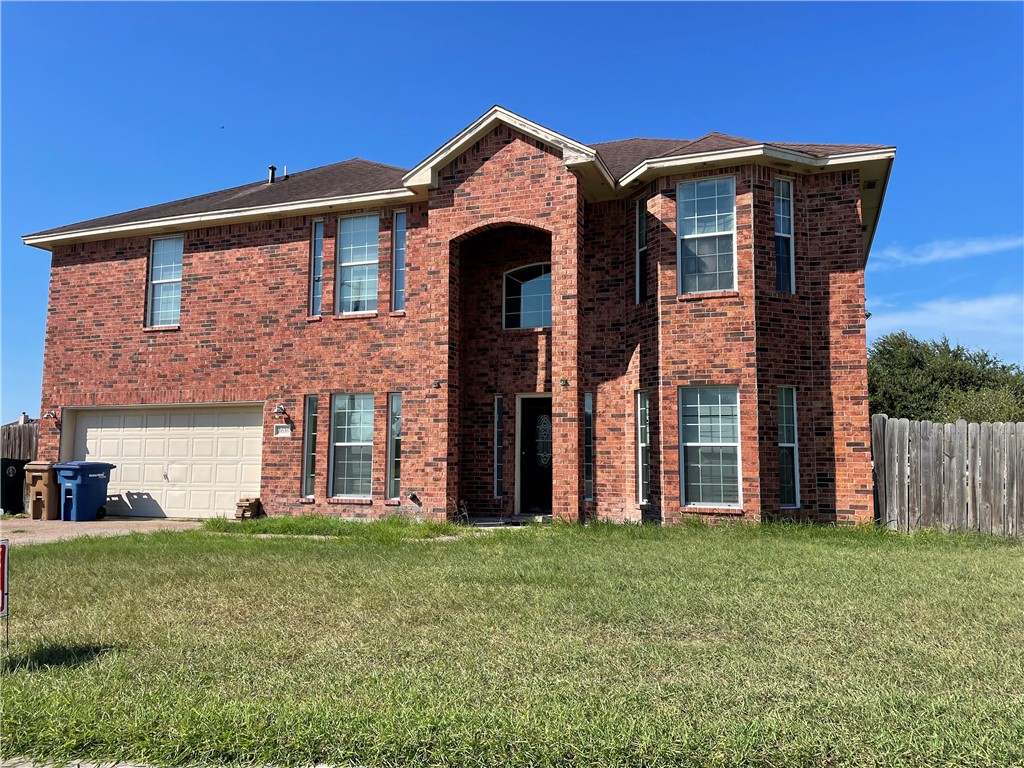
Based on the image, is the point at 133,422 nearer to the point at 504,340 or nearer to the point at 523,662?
the point at 504,340

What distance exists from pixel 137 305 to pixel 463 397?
307 inches

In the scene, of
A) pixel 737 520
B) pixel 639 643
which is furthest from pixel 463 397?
pixel 639 643

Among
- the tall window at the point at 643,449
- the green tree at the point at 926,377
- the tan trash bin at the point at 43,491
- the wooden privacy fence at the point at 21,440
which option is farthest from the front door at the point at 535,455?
the green tree at the point at 926,377

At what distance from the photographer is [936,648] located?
186 inches

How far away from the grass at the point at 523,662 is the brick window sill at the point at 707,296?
4.99 metres

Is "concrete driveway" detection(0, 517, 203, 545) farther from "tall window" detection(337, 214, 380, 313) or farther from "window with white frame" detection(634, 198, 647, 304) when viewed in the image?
"window with white frame" detection(634, 198, 647, 304)

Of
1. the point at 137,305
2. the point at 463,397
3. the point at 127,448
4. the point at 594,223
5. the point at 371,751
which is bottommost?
the point at 371,751

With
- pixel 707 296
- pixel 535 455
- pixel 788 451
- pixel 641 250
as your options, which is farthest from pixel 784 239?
pixel 535 455

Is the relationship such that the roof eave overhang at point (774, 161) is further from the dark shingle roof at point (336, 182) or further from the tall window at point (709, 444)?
the tall window at point (709, 444)

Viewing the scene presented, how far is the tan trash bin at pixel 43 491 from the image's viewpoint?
14.7 m

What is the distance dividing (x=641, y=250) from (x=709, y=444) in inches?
151

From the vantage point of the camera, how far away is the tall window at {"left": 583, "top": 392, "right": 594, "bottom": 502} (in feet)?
43.1

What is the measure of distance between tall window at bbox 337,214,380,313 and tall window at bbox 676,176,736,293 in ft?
19.9

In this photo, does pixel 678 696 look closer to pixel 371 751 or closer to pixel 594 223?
pixel 371 751
